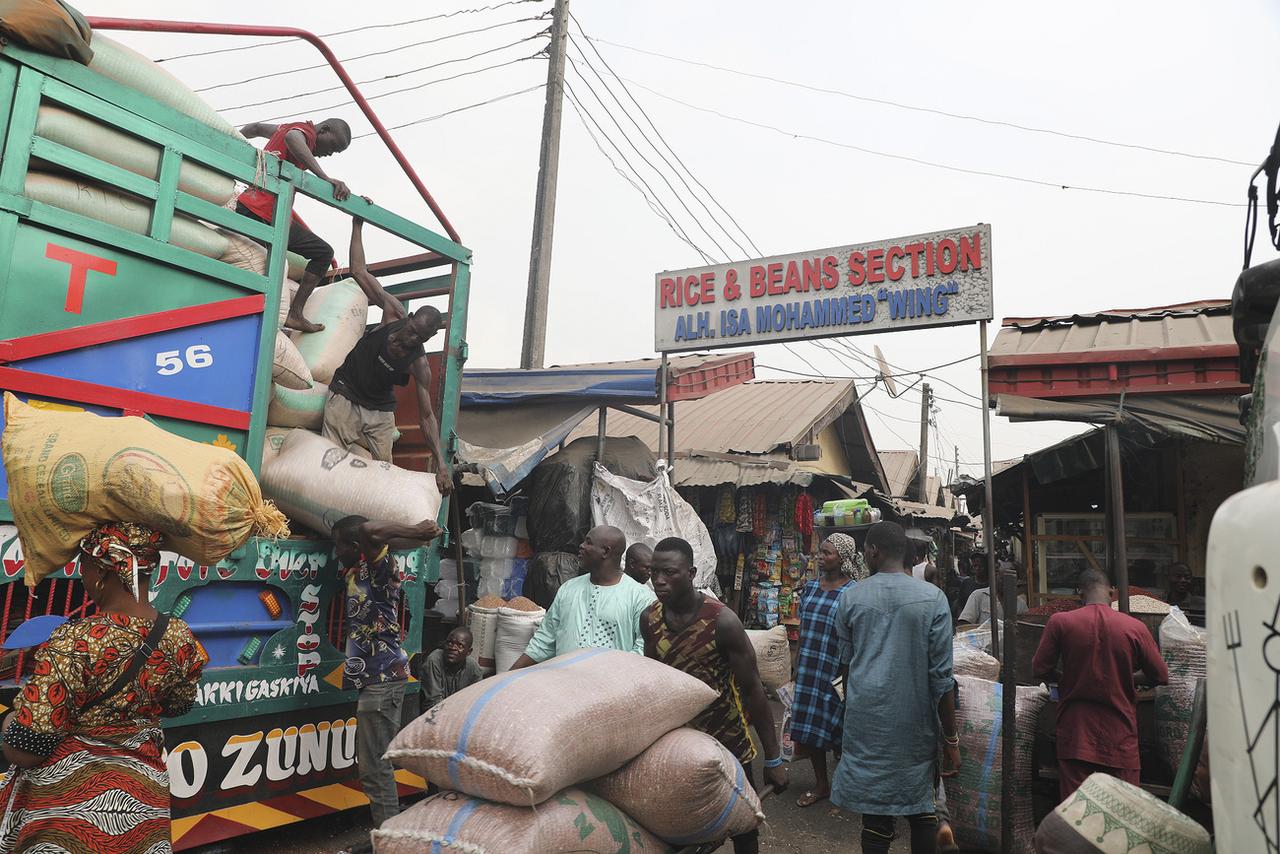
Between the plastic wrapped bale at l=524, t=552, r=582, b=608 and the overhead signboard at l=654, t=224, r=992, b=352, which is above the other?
the overhead signboard at l=654, t=224, r=992, b=352

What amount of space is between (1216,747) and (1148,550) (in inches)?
335

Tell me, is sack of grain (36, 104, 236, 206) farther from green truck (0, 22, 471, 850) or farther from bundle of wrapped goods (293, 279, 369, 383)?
bundle of wrapped goods (293, 279, 369, 383)

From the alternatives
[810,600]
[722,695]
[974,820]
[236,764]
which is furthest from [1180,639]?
[236,764]

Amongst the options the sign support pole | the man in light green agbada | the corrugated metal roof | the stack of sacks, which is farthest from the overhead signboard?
the stack of sacks

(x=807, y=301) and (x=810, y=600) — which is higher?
(x=807, y=301)

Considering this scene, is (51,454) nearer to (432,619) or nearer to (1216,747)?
(1216,747)

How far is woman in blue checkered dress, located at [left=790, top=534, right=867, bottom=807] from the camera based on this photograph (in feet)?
18.3

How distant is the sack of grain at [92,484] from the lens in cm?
234

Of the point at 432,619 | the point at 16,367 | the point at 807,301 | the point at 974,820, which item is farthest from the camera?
the point at 807,301

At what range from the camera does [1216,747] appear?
3.76 ft

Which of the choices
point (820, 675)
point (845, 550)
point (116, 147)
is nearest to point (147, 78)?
point (116, 147)

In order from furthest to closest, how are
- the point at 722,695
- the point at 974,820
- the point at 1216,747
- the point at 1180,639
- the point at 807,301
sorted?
the point at 807,301 < the point at 1180,639 < the point at 974,820 < the point at 722,695 < the point at 1216,747

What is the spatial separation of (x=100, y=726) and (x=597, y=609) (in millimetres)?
2198

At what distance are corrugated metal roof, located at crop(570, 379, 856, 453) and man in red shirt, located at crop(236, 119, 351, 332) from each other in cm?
676
